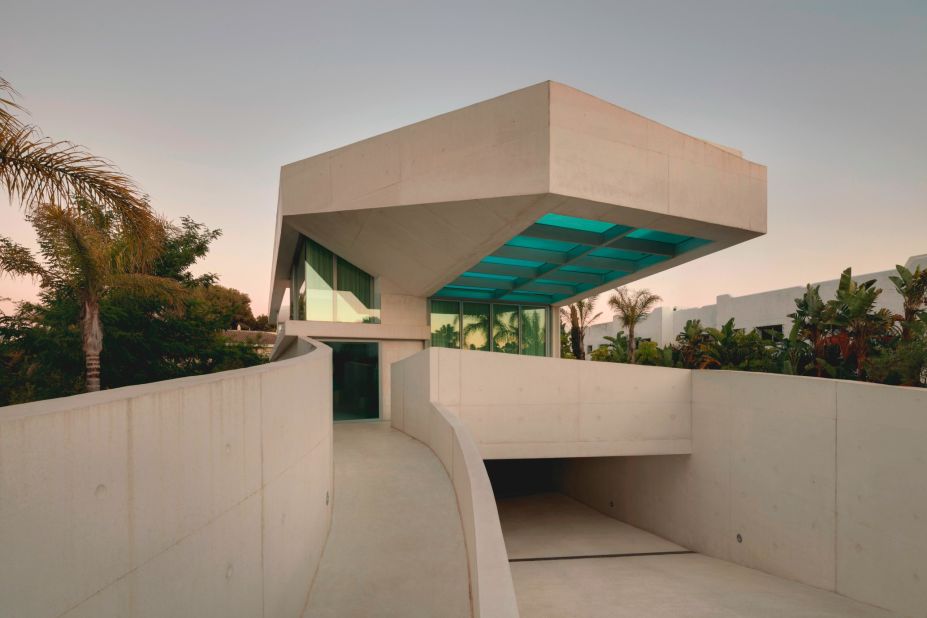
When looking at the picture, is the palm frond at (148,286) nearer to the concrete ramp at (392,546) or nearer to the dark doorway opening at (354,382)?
the concrete ramp at (392,546)

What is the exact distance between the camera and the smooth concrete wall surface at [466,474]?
466 cm

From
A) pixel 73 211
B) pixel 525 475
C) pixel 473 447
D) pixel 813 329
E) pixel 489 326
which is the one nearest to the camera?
pixel 73 211

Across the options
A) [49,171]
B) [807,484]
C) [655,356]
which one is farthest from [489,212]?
[655,356]

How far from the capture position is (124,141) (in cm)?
1461

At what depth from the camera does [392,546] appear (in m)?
6.91

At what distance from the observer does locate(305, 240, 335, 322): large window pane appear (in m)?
17.8

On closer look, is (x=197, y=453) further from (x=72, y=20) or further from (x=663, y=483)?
(x=663, y=483)

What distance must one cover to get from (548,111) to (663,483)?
1262 cm

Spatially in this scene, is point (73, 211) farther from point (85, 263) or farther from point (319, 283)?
point (319, 283)

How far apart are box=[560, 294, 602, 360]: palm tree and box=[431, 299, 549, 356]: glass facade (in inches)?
293

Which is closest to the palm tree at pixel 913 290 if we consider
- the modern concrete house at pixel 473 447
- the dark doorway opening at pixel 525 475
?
the modern concrete house at pixel 473 447

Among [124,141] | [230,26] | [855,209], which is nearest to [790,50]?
[855,209]

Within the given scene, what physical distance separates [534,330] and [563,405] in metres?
9.62

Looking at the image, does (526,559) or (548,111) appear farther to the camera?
(526,559)
